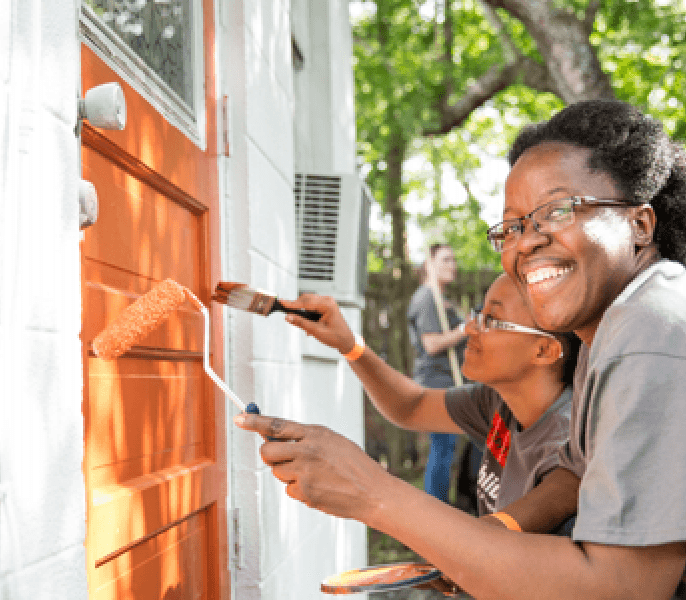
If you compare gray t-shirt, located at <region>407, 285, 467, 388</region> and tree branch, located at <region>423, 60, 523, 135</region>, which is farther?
tree branch, located at <region>423, 60, 523, 135</region>

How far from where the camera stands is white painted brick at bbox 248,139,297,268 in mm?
2549

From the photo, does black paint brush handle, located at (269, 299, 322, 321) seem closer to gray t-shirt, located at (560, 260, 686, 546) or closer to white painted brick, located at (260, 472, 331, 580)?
white painted brick, located at (260, 472, 331, 580)

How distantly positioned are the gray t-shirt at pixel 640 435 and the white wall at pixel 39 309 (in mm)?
947

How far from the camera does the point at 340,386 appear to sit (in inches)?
164

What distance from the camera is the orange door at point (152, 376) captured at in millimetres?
1564

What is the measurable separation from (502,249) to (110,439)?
1137mm

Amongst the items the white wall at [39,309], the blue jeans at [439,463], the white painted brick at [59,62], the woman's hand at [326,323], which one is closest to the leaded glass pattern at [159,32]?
the white painted brick at [59,62]

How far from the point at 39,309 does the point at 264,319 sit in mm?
1431

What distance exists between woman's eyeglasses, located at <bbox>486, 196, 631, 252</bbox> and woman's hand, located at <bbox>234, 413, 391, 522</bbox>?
0.71 metres

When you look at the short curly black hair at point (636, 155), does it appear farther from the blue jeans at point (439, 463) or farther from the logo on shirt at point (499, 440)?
the blue jeans at point (439, 463)

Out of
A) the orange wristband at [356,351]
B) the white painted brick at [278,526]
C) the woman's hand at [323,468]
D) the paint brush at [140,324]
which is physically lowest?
the white painted brick at [278,526]

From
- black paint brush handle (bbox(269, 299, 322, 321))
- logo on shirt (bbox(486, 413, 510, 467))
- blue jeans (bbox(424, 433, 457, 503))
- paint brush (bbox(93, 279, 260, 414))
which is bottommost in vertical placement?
blue jeans (bbox(424, 433, 457, 503))

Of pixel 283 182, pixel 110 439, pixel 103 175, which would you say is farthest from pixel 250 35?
pixel 110 439

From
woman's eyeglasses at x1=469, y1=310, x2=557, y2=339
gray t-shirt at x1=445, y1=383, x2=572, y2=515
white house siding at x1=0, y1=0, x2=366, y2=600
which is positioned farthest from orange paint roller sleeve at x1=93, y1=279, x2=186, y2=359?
woman's eyeglasses at x1=469, y1=310, x2=557, y2=339
